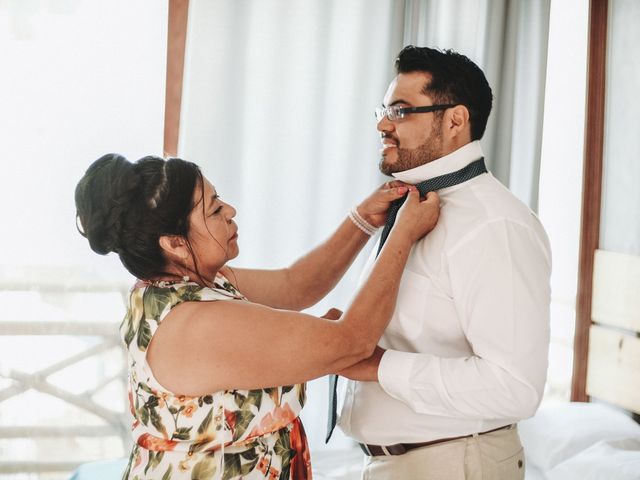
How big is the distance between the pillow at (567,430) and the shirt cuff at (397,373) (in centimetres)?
107

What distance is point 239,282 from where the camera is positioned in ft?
6.07

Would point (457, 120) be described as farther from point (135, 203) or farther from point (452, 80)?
point (135, 203)

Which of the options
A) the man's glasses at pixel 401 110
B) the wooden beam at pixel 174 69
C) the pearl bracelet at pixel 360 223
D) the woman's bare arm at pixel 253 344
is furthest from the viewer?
the wooden beam at pixel 174 69

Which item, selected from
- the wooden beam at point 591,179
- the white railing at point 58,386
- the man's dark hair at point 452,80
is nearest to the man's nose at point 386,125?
the man's dark hair at point 452,80

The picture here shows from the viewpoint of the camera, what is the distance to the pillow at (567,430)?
7.43 ft

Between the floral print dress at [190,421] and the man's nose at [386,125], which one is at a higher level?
the man's nose at [386,125]

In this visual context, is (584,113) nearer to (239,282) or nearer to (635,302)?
(635,302)

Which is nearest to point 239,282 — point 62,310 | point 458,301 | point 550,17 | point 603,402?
point 458,301

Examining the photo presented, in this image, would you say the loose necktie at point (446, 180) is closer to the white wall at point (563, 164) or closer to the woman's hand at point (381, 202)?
the woman's hand at point (381, 202)

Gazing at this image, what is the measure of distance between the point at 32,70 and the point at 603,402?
2.44 metres

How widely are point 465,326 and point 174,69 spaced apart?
1761 mm

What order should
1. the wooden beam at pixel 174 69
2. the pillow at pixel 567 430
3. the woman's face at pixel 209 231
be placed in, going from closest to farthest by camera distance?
1. the woman's face at pixel 209 231
2. the pillow at pixel 567 430
3. the wooden beam at pixel 174 69

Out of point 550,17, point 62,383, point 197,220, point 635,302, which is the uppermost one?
point 550,17

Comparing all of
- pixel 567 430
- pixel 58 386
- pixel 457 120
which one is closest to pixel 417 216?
pixel 457 120
